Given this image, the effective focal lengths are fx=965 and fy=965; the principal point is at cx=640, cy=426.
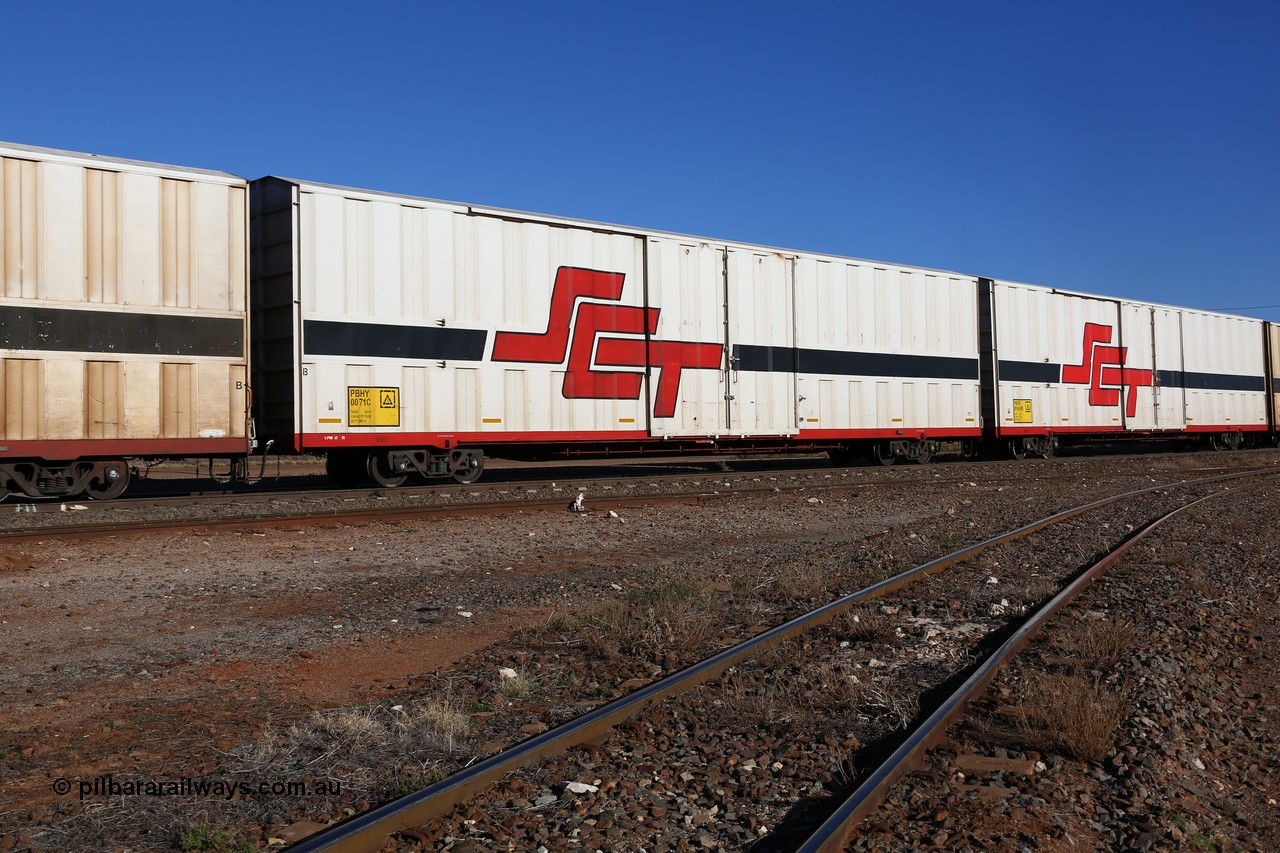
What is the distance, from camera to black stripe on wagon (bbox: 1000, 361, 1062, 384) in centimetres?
2388

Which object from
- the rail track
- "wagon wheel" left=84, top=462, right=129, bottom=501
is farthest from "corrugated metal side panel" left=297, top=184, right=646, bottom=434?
"wagon wheel" left=84, top=462, right=129, bottom=501

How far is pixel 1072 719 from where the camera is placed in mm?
4293

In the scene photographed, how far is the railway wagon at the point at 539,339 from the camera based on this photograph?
14.1 meters

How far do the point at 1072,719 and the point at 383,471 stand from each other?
1273cm

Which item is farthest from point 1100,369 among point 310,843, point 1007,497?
point 310,843

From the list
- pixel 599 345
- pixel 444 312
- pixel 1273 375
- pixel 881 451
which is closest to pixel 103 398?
pixel 444 312

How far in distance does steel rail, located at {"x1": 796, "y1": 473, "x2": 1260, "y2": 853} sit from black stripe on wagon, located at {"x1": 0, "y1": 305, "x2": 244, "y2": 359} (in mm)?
10996

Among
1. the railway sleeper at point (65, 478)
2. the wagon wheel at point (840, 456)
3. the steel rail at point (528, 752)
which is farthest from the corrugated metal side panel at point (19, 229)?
the wagon wheel at point (840, 456)

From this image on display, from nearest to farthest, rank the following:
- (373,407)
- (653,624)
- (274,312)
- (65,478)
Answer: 1. (653,624)
2. (65,478)
3. (274,312)
4. (373,407)

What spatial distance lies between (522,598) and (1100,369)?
77.2ft

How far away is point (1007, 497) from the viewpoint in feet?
53.6

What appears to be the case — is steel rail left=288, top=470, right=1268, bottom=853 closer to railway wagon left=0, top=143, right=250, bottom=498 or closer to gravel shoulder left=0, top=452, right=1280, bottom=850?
gravel shoulder left=0, top=452, right=1280, bottom=850

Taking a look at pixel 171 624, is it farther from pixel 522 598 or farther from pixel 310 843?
pixel 310 843

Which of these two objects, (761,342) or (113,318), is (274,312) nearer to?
(113,318)
